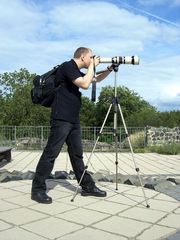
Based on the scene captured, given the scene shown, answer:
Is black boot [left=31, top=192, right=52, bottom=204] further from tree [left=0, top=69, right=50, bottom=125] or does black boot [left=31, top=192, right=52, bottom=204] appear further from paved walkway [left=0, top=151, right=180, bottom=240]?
tree [left=0, top=69, right=50, bottom=125]

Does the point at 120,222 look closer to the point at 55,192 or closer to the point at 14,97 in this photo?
the point at 55,192

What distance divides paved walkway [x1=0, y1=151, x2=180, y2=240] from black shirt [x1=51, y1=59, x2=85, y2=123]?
3.78 feet

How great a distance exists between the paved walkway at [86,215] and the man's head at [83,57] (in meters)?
1.83

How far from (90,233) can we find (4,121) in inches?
1017

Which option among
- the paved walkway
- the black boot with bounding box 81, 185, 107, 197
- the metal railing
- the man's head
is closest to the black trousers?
the paved walkway

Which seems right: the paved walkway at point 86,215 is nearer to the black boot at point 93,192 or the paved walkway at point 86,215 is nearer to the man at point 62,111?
the black boot at point 93,192

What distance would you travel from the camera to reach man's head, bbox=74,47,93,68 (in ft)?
19.2

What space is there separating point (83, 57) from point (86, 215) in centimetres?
207

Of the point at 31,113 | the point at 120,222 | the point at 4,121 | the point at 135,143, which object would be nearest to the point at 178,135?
the point at 135,143

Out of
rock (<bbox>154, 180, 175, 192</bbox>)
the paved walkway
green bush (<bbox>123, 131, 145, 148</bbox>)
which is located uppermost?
green bush (<bbox>123, 131, 145, 148</bbox>)

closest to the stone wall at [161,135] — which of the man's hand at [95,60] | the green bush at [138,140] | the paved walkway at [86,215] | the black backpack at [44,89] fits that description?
the green bush at [138,140]

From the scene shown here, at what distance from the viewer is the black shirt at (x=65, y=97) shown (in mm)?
5766

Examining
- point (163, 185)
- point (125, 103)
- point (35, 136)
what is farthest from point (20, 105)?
point (163, 185)

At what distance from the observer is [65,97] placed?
5.81 m
